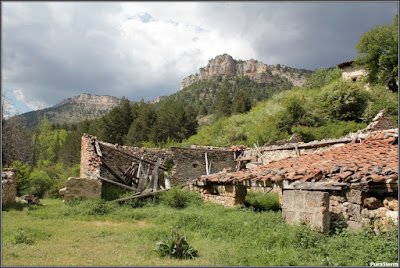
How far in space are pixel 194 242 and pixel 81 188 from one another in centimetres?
631

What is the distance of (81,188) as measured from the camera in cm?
1076

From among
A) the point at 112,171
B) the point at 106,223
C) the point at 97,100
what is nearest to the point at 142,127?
the point at 112,171

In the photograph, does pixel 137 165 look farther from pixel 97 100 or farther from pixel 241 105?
pixel 97 100

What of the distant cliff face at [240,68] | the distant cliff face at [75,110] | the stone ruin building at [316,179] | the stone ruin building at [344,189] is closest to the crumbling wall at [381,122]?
the stone ruin building at [316,179]

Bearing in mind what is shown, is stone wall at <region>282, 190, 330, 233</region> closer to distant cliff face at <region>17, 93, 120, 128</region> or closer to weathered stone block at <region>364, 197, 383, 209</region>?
weathered stone block at <region>364, 197, 383, 209</region>

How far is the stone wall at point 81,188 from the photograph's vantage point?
1052 centimetres

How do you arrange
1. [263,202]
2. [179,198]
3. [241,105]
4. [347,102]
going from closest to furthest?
1. [263,202]
2. [179,198]
3. [347,102]
4. [241,105]

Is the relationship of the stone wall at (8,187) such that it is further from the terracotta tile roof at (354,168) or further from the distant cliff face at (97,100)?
the distant cliff face at (97,100)

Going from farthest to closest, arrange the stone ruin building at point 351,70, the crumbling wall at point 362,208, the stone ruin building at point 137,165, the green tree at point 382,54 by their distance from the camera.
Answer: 1. the stone ruin building at point 351,70
2. the green tree at point 382,54
3. the stone ruin building at point 137,165
4. the crumbling wall at point 362,208

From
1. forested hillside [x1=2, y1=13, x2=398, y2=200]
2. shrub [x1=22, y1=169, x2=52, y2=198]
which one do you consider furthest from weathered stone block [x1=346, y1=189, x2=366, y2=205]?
shrub [x1=22, y1=169, x2=52, y2=198]

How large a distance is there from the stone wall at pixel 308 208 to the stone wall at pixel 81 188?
7255 millimetres

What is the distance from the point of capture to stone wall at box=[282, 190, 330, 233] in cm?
597

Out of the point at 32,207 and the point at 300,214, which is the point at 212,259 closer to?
the point at 300,214

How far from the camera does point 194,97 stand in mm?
92062
